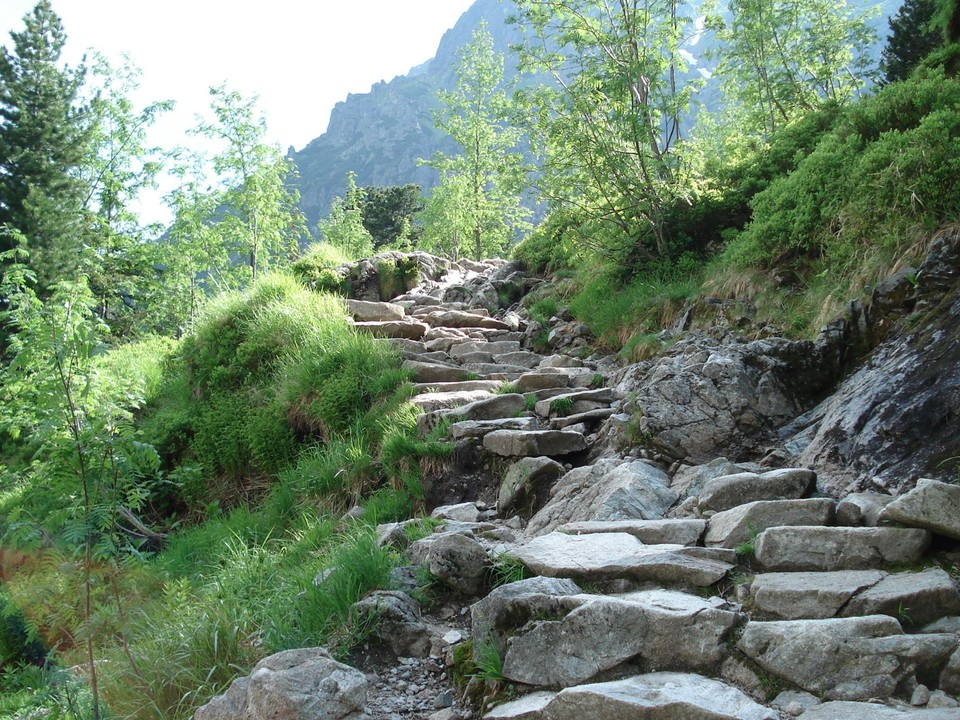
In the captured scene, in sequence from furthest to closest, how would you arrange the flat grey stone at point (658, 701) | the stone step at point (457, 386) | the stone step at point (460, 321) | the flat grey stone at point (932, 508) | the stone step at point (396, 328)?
the stone step at point (460, 321) < the stone step at point (396, 328) < the stone step at point (457, 386) < the flat grey stone at point (932, 508) < the flat grey stone at point (658, 701)

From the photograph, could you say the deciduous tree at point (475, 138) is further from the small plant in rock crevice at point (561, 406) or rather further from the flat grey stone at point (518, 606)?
the flat grey stone at point (518, 606)

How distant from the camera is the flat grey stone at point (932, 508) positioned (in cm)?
276

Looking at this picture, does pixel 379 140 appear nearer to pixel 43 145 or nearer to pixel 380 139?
pixel 380 139

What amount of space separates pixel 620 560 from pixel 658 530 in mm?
446

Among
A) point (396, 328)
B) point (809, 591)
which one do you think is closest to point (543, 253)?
point (396, 328)

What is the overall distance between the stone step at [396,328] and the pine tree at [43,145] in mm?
14027

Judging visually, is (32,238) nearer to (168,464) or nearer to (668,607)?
(168,464)

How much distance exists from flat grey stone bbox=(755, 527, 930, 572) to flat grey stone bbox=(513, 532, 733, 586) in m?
0.21

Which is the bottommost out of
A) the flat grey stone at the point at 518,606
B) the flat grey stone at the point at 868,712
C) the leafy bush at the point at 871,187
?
the flat grey stone at the point at 868,712

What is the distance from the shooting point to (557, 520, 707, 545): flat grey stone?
11.6ft

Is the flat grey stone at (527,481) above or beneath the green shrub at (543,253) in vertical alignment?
beneath

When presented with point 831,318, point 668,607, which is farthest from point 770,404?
point 668,607

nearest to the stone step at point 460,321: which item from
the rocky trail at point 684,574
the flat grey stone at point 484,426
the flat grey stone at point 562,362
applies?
the flat grey stone at point 562,362

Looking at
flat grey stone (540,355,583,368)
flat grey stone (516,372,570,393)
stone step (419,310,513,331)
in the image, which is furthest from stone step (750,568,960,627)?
stone step (419,310,513,331)
